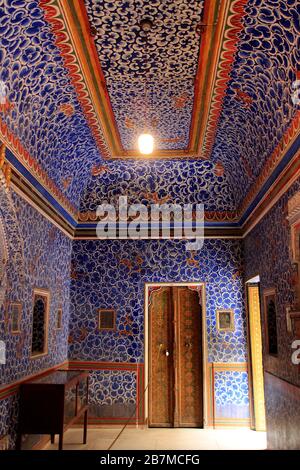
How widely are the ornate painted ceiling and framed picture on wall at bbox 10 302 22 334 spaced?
136cm

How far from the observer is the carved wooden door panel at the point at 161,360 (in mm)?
6375

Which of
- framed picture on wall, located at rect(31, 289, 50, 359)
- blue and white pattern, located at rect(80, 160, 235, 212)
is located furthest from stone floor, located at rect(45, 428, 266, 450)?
blue and white pattern, located at rect(80, 160, 235, 212)

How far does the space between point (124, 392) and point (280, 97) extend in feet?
15.4

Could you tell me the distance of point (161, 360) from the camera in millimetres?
6527

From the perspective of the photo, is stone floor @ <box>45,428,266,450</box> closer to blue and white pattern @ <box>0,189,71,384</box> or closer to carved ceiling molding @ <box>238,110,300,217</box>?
blue and white pattern @ <box>0,189,71,384</box>

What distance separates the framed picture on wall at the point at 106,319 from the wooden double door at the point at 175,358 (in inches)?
22.6

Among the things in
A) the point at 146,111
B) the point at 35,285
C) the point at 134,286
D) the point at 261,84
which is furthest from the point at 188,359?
the point at 261,84

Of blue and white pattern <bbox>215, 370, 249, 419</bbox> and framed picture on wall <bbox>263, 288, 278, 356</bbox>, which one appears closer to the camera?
framed picture on wall <bbox>263, 288, 278, 356</bbox>

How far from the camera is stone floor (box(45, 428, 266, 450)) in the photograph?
5.28m

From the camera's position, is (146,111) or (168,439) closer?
(146,111)

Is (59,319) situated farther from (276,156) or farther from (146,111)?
(276,156)

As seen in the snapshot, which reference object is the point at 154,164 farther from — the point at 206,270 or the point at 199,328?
the point at 199,328

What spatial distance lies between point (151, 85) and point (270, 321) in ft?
9.44

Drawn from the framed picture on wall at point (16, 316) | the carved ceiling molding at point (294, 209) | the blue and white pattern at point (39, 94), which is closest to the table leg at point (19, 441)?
the framed picture on wall at point (16, 316)
